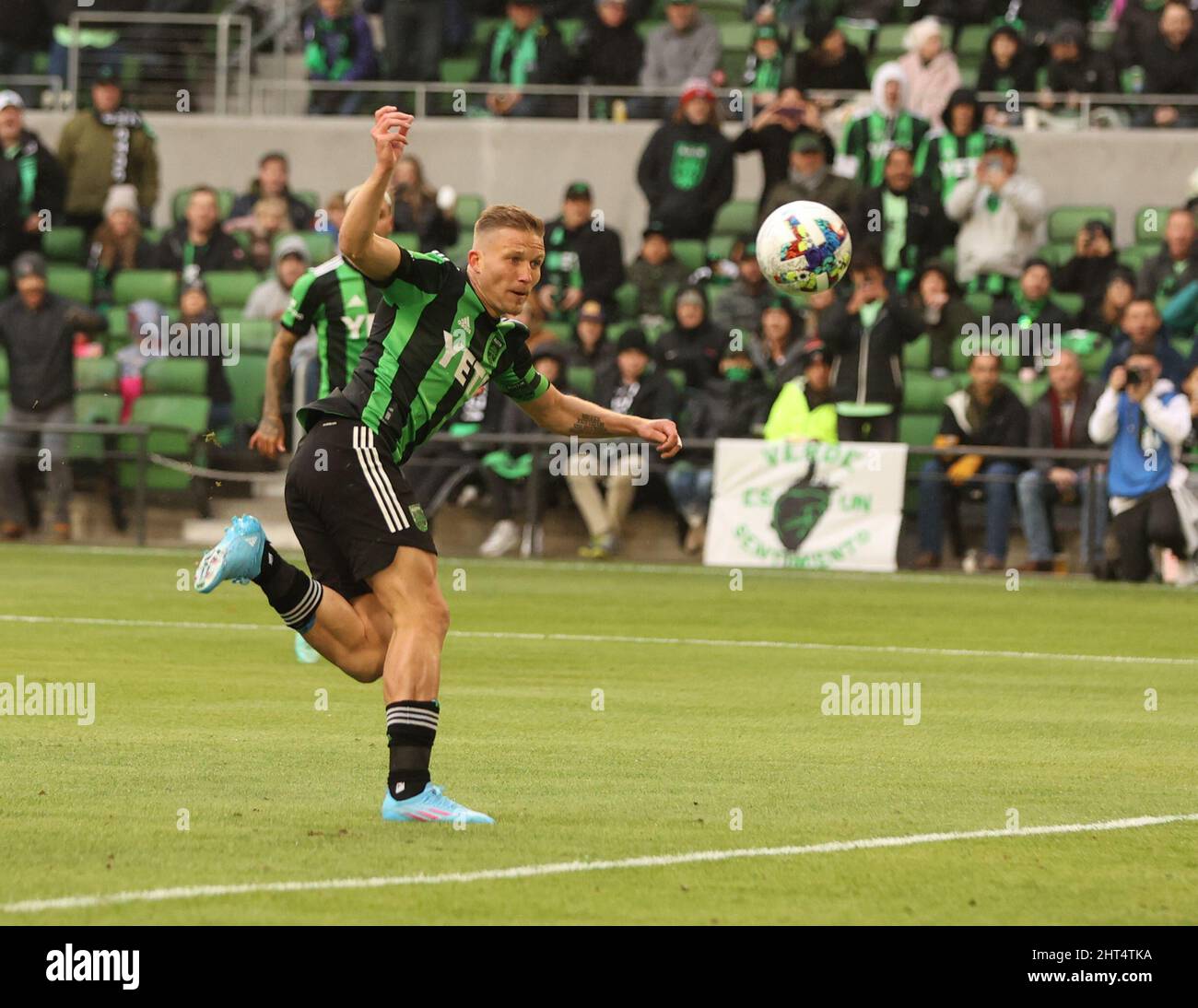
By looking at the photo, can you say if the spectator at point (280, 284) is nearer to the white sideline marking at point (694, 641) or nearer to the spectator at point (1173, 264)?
the white sideline marking at point (694, 641)

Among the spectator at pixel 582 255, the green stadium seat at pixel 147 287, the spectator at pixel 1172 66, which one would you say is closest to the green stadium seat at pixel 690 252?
the spectator at pixel 582 255

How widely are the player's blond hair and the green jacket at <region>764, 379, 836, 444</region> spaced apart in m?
12.5

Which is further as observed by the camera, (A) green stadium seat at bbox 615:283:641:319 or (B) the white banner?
(A) green stadium seat at bbox 615:283:641:319

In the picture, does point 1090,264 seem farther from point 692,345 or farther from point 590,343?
point 590,343

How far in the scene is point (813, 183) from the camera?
22.7 meters

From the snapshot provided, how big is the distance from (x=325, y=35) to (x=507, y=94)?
225 centimetres

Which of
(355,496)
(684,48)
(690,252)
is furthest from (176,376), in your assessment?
(355,496)

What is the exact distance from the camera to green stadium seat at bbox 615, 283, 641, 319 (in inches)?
923

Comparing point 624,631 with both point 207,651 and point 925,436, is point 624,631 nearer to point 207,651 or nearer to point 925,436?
point 207,651

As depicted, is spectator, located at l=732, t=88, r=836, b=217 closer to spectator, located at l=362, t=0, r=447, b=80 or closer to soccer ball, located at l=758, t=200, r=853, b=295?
Answer: spectator, located at l=362, t=0, r=447, b=80

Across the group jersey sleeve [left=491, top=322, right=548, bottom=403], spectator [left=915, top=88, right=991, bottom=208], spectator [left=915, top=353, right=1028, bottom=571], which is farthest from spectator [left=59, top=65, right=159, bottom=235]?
jersey sleeve [left=491, top=322, right=548, bottom=403]

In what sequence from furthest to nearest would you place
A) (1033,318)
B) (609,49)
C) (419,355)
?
1. (609,49)
2. (1033,318)
3. (419,355)

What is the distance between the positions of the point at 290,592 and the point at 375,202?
1.56 metres

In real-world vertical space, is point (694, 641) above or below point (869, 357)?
below
